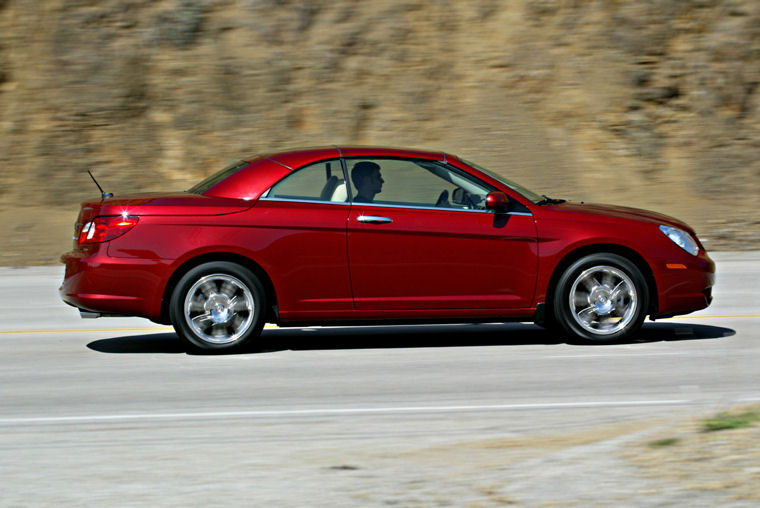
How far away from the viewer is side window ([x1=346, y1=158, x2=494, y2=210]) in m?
8.44

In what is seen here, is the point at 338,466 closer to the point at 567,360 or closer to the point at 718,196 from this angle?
the point at 567,360

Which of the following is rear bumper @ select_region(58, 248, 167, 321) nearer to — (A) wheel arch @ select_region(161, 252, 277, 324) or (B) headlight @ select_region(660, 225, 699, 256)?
(A) wheel arch @ select_region(161, 252, 277, 324)

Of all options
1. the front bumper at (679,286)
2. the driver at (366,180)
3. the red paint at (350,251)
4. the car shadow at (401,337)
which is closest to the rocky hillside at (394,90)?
the car shadow at (401,337)

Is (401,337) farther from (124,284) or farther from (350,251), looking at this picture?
(124,284)

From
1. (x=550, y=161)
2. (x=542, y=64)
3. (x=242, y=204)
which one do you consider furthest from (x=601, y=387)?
(x=542, y=64)

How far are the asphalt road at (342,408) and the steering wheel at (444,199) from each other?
1.16 m

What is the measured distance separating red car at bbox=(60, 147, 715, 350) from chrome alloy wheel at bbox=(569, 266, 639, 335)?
0.04 ft

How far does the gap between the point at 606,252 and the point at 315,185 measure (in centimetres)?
237

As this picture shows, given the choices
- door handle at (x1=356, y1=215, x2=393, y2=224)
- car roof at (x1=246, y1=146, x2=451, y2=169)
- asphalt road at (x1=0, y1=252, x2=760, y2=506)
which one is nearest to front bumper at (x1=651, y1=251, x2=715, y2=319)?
asphalt road at (x1=0, y1=252, x2=760, y2=506)

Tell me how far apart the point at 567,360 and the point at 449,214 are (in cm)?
145

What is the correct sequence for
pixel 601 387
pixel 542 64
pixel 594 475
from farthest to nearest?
pixel 542 64 < pixel 601 387 < pixel 594 475

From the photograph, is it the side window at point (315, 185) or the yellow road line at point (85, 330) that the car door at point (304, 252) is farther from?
the yellow road line at point (85, 330)

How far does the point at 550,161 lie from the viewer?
23.1 metres

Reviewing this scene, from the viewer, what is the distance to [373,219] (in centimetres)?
830
